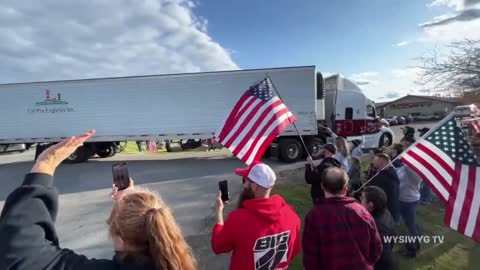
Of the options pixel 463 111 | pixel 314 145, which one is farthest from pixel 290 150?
pixel 463 111

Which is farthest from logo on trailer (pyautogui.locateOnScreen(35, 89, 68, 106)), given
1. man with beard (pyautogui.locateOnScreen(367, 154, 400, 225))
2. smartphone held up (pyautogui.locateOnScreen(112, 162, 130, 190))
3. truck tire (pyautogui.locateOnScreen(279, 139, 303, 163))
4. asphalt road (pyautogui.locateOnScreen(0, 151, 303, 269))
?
smartphone held up (pyautogui.locateOnScreen(112, 162, 130, 190))

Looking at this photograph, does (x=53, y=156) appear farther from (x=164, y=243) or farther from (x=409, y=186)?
(x=409, y=186)

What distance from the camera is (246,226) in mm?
2613

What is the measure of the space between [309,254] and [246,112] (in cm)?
Result: 272

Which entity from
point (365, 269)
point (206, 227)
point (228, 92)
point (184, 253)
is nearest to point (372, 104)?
point (228, 92)

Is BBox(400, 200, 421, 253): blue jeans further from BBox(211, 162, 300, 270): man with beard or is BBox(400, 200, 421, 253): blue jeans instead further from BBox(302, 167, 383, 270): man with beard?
BBox(211, 162, 300, 270): man with beard

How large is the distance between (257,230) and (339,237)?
0.73 m

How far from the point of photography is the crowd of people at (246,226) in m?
1.36

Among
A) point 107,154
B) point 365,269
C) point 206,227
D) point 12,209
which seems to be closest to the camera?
point 12,209

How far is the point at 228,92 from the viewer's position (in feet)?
51.7

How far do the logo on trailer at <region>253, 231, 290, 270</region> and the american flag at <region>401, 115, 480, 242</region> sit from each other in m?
1.68

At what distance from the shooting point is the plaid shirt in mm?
2818

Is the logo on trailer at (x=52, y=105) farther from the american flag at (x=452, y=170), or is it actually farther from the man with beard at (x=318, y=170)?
the american flag at (x=452, y=170)

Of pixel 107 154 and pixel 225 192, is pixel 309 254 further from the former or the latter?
pixel 107 154
